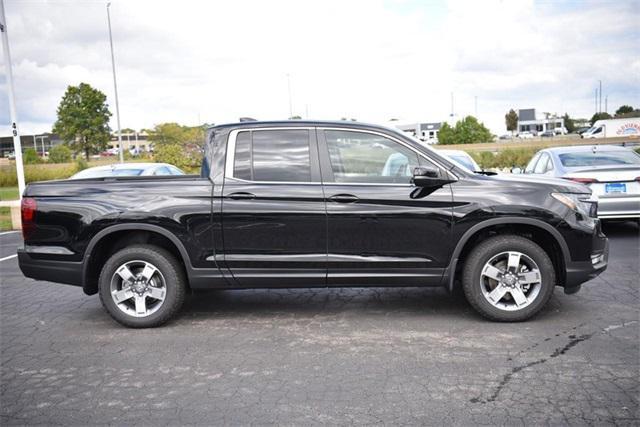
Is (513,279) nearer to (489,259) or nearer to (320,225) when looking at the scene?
(489,259)

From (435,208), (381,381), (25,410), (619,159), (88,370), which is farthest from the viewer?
(619,159)

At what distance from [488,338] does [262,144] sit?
8.79ft

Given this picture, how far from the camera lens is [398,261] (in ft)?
17.6

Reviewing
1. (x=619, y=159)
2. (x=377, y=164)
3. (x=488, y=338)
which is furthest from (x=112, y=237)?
(x=619, y=159)

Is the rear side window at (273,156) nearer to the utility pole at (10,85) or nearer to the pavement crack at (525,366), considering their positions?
the pavement crack at (525,366)

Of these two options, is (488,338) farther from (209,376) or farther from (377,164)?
(209,376)

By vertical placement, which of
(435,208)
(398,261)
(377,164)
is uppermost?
(377,164)

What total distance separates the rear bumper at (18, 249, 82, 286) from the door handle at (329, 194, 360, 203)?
2464 millimetres

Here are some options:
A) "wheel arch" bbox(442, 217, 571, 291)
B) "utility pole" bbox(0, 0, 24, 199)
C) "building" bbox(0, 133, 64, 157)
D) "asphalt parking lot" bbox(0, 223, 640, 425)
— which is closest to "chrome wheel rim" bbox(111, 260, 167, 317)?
"asphalt parking lot" bbox(0, 223, 640, 425)

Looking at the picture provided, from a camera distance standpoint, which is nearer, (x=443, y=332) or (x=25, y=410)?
(x=25, y=410)

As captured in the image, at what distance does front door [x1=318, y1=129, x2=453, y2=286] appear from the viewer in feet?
17.4

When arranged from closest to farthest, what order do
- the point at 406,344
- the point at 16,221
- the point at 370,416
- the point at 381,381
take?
1. the point at 370,416
2. the point at 381,381
3. the point at 406,344
4. the point at 16,221

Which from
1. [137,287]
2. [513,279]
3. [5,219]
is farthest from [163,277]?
[5,219]

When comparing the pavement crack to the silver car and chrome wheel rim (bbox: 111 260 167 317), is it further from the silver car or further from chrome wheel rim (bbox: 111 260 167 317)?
the silver car
